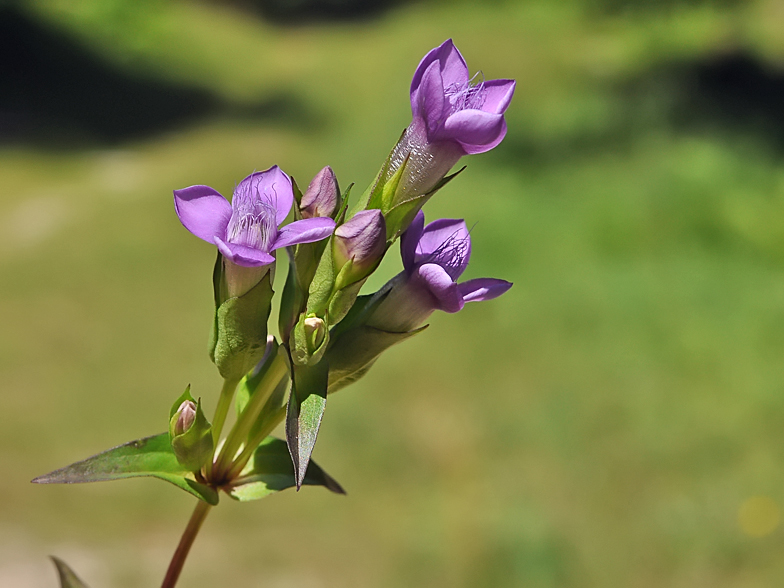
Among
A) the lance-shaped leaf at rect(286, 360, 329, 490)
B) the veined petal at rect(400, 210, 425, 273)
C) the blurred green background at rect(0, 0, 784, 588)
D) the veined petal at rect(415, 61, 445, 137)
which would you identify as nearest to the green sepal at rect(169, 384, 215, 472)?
the lance-shaped leaf at rect(286, 360, 329, 490)

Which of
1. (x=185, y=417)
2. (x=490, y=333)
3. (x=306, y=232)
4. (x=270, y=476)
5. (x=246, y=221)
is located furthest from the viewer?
(x=490, y=333)

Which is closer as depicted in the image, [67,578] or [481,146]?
[481,146]

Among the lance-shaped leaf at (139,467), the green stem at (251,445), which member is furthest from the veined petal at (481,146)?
the lance-shaped leaf at (139,467)

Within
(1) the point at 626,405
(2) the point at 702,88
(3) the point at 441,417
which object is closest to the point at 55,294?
(3) the point at 441,417

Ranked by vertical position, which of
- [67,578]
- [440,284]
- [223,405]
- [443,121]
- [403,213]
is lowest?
[67,578]

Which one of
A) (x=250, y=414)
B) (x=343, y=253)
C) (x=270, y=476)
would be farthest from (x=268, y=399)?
(x=343, y=253)

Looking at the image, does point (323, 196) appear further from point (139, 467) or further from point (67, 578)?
point (67, 578)

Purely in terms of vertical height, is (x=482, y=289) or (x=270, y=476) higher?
(x=482, y=289)
